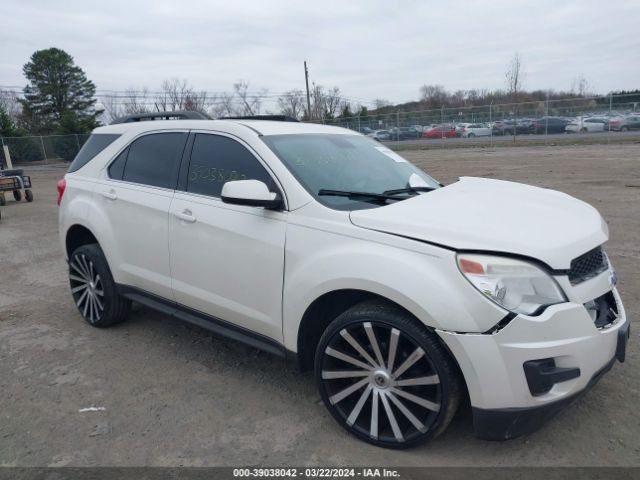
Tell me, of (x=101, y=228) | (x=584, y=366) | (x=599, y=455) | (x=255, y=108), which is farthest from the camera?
(x=255, y=108)

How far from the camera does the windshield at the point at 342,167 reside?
309cm

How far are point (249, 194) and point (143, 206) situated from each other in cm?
132

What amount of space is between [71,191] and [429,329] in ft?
12.2

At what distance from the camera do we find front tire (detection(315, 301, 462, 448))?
2465mm

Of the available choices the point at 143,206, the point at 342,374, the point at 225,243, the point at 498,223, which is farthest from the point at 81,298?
the point at 498,223

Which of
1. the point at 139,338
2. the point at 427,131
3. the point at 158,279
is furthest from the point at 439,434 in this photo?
the point at 427,131

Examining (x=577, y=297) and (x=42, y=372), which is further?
(x=42, y=372)

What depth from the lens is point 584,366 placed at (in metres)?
2.36

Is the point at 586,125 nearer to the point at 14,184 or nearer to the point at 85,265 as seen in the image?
the point at 14,184

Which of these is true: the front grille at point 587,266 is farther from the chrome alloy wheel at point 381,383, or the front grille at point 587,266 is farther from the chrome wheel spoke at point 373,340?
the chrome wheel spoke at point 373,340

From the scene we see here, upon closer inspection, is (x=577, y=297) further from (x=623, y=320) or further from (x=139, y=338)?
(x=139, y=338)

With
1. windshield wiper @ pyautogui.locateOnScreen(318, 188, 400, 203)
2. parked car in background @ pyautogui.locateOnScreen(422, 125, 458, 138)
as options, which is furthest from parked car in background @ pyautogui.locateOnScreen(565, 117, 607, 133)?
windshield wiper @ pyautogui.locateOnScreen(318, 188, 400, 203)

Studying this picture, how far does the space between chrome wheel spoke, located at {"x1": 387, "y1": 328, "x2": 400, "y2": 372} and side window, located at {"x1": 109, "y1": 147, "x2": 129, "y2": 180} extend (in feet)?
9.37

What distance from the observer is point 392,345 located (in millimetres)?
2557
